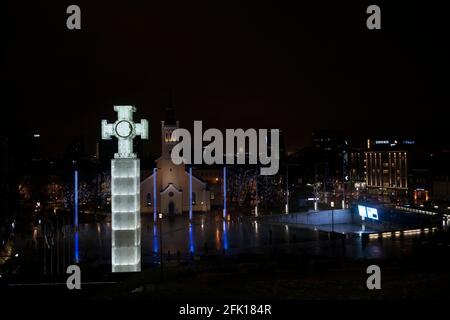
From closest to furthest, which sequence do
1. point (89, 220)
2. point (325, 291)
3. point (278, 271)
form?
point (325, 291)
point (278, 271)
point (89, 220)

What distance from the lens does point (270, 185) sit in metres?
70.1

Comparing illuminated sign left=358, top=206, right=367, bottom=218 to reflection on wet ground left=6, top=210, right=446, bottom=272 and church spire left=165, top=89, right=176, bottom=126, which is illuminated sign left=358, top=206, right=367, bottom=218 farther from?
church spire left=165, top=89, right=176, bottom=126

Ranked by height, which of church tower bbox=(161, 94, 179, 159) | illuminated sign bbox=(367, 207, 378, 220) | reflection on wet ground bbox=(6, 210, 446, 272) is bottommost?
reflection on wet ground bbox=(6, 210, 446, 272)

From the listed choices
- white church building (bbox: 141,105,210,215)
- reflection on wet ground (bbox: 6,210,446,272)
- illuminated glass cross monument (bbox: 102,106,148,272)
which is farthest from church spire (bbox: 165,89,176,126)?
illuminated glass cross monument (bbox: 102,106,148,272)

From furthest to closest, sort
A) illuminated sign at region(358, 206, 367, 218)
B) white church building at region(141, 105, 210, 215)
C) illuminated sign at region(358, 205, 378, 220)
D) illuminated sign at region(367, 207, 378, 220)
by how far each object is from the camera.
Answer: white church building at region(141, 105, 210, 215) < illuminated sign at region(358, 206, 367, 218) < illuminated sign at region(358, 205, 378, 220) < illuminated sign at region(367, 207, 378, 220)

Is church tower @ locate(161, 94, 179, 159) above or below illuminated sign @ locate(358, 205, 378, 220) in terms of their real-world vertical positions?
above

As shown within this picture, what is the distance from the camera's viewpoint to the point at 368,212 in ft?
174

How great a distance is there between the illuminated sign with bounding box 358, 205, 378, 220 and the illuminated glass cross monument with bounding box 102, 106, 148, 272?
36766 millimetres

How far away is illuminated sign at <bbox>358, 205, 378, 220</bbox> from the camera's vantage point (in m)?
52.2

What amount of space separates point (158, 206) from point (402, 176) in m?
69.2

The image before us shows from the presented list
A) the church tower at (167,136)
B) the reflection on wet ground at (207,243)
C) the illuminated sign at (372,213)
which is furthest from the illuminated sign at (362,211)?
the church tower at (167,136)

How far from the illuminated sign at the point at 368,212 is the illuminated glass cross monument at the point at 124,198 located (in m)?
36.8

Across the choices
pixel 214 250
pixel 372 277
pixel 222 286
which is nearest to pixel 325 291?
pixel 372 277
